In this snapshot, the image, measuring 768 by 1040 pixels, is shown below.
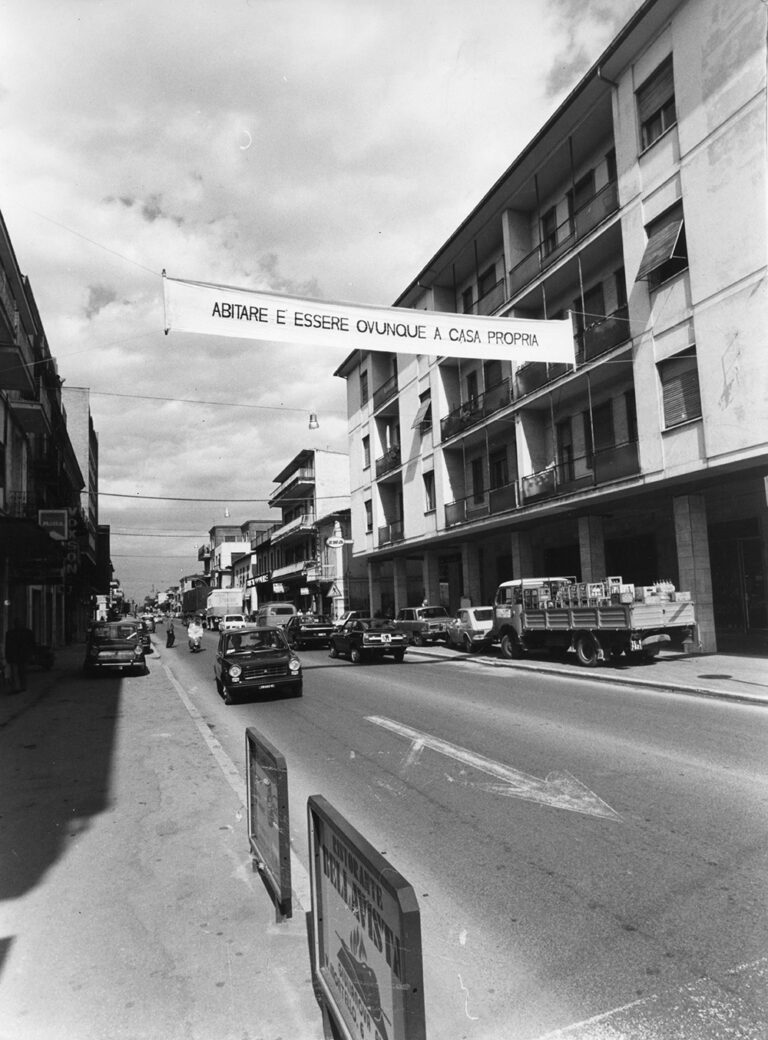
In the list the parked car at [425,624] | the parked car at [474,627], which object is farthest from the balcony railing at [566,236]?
the parked car at [425,624]

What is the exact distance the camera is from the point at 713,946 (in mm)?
3680

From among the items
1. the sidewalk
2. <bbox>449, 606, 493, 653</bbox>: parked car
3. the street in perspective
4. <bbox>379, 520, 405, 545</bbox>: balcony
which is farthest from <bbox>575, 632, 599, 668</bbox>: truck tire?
<bbox>379, 520, 405, 545</bbox>: balcony

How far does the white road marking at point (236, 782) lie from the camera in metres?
4.55

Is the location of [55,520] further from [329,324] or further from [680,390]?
[680,390]

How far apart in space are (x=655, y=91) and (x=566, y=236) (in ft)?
18.6

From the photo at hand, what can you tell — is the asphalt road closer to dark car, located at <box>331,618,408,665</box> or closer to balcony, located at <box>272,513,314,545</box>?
dark car, located at <box>331,618,408,665</box>

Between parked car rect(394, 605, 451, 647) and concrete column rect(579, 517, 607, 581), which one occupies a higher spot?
concrete column rect(579, 517, 607, 581)

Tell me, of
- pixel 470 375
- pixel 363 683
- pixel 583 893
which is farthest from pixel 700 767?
pixel 470 375

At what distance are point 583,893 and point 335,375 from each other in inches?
1669

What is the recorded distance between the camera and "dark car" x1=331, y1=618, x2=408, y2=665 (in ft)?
70.7

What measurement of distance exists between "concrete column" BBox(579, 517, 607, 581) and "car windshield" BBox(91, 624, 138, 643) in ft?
47.4

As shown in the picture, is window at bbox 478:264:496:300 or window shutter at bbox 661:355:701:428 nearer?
window shutter at bbox 661:355:701:428

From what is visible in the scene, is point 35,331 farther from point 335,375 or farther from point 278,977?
point 278,977

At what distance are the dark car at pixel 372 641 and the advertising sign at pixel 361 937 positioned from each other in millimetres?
18254
